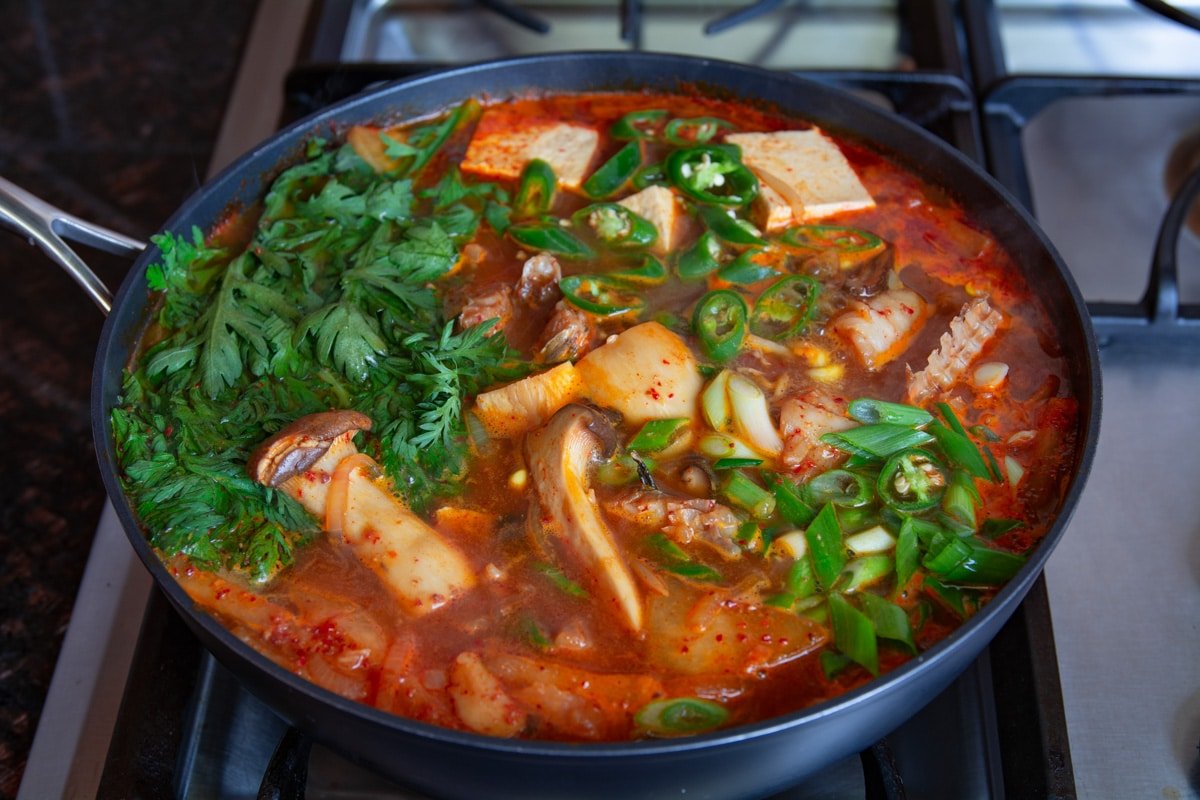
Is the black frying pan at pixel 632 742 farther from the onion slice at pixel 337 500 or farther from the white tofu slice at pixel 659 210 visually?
the white tofu slice at pixel 659 210

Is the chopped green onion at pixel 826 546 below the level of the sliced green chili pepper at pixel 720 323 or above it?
below

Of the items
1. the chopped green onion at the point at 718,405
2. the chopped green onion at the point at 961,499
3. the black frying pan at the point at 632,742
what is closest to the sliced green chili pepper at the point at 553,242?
the chopped green onion at the point at 718,405

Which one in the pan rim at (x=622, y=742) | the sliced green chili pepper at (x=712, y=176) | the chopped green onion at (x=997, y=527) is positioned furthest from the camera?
the sliced green chili pepper at (x=712, y=176)

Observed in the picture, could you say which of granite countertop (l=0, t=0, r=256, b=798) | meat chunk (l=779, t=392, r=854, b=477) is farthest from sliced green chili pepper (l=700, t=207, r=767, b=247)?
granite countertop (l=0, t=0, r=256, b=798)

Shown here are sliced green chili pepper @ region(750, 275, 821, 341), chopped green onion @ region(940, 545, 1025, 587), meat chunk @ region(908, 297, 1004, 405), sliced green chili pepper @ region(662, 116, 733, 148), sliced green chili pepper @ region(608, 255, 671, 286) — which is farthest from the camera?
sliced green chili pepper @ region(662, 116, 733, 148)

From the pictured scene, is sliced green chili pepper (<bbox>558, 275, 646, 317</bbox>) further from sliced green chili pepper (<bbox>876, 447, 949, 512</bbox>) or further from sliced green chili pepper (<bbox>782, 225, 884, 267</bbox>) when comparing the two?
sliced green chili pepper (<bbox>876, 447, 949, 512</bbox>)

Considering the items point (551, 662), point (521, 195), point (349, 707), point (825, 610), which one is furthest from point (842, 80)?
point (349, 707)

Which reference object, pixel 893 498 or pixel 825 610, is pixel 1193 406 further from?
pixel 825 610
